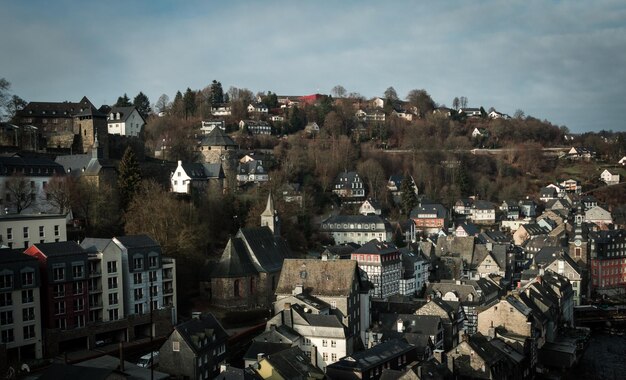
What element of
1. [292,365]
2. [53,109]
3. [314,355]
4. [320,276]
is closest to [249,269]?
[320,276]

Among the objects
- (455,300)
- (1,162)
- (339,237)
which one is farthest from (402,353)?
(339,237)

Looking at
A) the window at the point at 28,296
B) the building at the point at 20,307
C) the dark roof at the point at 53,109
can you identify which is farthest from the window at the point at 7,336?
the dark roof at the point at 53,109

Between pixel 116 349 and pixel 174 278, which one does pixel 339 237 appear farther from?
pixel 116 349

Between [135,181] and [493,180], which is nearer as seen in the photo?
[135,181]

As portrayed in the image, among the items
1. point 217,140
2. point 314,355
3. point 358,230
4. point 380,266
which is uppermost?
point 217,140

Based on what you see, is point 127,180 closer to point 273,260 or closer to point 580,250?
point 273,260

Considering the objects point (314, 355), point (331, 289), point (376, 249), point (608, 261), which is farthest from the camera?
point (608, 261)

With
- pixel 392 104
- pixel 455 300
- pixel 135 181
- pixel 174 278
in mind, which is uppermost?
pixel 392 104

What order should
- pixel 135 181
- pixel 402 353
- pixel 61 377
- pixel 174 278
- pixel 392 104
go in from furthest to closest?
pixel 392 104 < pixel 135 181 < pixel 174 278 < pixel 402 353 < pixel 61 377
